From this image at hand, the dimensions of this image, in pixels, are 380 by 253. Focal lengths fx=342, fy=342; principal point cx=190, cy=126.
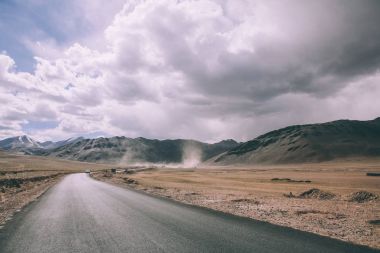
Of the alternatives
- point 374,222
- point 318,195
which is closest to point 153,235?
point 374,222

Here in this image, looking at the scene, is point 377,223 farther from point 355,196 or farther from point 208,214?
point 355,196

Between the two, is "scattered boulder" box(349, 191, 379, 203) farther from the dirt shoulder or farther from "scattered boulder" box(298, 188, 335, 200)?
the dirt shoulder

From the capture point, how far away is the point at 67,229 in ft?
50.3

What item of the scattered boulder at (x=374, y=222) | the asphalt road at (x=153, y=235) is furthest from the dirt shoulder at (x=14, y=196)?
the scattered boulder at (x=374, y=222)

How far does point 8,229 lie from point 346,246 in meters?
14.2

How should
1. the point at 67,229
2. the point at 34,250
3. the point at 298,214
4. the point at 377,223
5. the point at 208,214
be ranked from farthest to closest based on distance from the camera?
the point at 298,214
the point at 208,214
the point at 377,223
the point at 67,229
the point at 34,250

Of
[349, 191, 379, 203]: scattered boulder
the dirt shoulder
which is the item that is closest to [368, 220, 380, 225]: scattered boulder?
[349, 191, 379, 203]: scattered boulder

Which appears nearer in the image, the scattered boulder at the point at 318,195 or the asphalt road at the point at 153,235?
the asphalt road at the point at 153,235

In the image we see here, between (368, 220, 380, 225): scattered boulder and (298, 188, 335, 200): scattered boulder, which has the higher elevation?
(368, 220, 380, 225): scattered boulder

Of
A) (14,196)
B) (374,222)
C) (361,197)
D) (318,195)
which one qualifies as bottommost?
(318,195)

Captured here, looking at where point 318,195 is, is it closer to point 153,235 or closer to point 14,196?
point 153,235

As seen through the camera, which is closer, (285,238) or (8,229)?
(285,238)

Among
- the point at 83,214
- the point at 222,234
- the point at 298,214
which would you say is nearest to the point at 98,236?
the point at 222,234

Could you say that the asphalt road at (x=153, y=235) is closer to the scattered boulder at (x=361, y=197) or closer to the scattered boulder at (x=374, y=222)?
the scattered boulder at (x=374, y=222)
